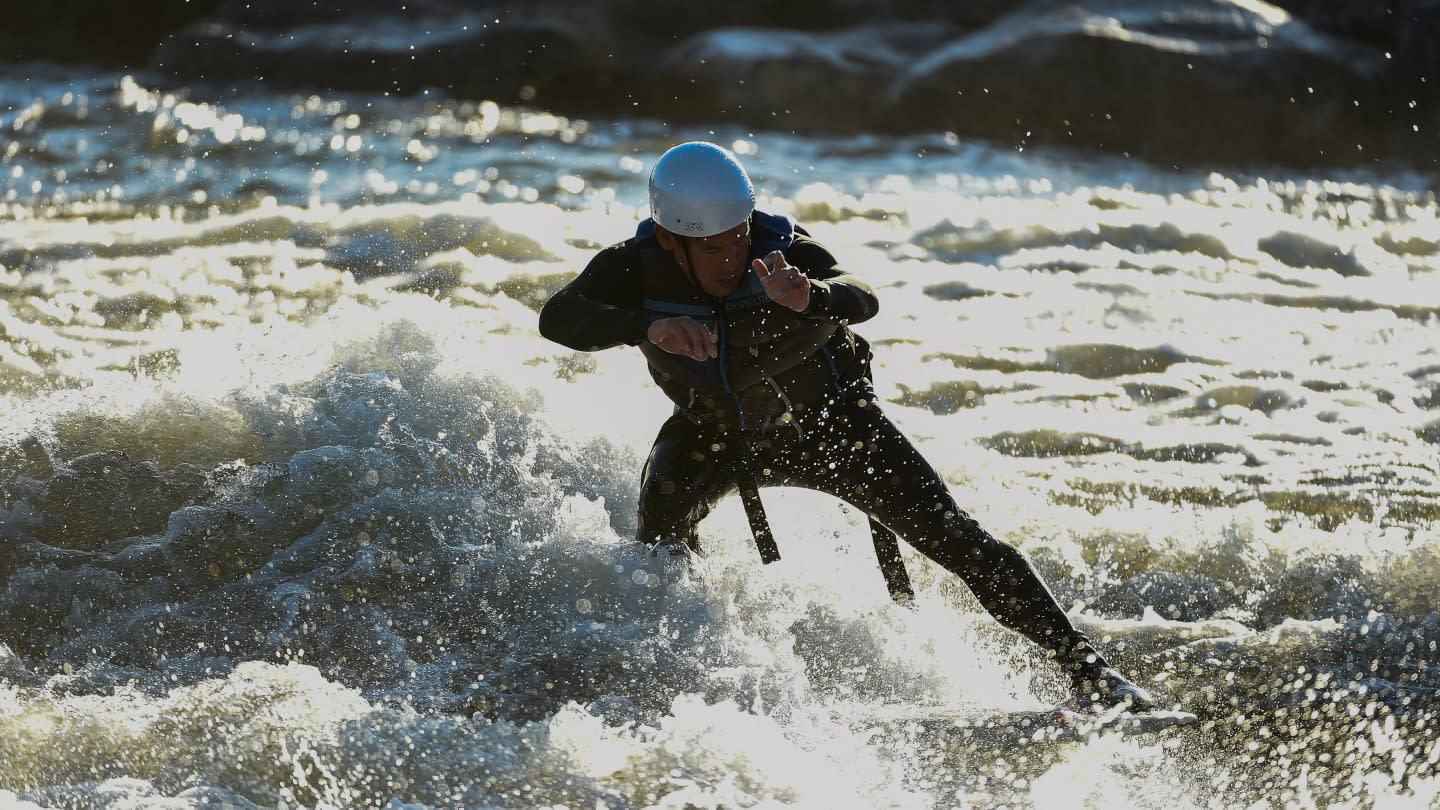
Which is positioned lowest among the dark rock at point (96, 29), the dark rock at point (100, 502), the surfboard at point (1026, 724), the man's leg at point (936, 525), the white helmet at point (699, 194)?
the surfboard at point (1026, 724)

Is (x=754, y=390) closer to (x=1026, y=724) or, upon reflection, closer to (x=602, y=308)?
(x=602, y=308)

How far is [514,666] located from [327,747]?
2.73 feet

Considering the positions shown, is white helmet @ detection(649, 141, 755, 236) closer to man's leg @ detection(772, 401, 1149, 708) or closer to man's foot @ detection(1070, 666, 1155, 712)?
man's leg @ detection(772, 401, 1149, 708)

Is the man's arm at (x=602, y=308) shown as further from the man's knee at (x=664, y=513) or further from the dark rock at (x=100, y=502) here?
the dark rock at (x=100, y=502)

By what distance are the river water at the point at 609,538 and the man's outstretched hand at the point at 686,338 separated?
3.70ft

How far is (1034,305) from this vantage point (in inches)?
394

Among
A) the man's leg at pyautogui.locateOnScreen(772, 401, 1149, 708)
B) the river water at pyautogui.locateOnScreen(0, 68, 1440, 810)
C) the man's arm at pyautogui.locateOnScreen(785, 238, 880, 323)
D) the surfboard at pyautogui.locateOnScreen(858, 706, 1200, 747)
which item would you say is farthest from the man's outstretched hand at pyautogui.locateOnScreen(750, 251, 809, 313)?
the surfboard at pyautogui.locateOnScreen(858, 706, 1200, 747)

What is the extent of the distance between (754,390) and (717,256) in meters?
0.45

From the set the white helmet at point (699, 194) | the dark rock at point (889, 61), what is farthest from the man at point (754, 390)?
the dark rock at point (889, 61)

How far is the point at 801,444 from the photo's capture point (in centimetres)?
435

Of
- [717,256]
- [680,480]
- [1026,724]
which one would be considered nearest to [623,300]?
[717,256]

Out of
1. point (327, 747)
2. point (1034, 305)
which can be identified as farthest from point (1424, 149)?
point (327, 747)

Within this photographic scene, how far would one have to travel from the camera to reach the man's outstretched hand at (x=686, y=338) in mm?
3654

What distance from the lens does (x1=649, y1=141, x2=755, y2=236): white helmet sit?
13.1 ft
